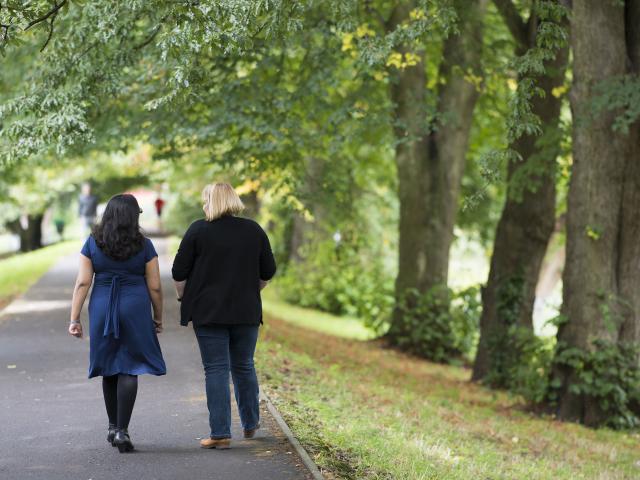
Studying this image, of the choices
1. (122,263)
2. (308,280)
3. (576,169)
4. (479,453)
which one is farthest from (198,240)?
(308,280)

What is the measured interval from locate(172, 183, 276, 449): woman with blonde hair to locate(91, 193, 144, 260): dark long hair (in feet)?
1.16

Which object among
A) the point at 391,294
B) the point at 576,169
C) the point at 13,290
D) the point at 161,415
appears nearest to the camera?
the point at 161,415

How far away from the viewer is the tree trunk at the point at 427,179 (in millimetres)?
18206

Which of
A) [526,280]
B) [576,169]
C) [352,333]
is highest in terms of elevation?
[576,169]

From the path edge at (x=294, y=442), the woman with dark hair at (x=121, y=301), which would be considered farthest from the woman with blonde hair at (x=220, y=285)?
the path edge at (x=294, y=442)

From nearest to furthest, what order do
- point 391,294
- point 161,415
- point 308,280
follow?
1. point 161,415
2. point 391,294
3. point 308,280

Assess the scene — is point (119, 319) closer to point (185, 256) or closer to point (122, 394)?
point (122, 394)

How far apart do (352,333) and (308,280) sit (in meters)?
4.63

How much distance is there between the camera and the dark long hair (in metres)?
6.85

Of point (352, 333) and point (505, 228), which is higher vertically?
point (505, 228)

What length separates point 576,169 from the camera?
40.4 ft

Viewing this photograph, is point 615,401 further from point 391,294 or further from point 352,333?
point 352,333

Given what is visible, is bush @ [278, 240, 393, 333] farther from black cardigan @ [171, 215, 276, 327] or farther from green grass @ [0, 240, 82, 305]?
black cardigan @ [171, 215, 276, 327]

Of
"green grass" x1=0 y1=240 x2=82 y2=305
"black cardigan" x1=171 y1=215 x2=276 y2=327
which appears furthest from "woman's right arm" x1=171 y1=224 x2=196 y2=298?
"green grass" x1=0 y1=240 x2=82 y2=305
